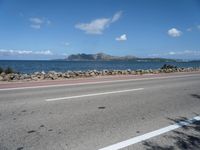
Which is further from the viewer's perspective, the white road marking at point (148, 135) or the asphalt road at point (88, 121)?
→ the asphalt road at point (88, 121)

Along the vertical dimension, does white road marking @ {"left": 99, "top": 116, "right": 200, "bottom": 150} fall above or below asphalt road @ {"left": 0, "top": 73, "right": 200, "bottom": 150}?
below

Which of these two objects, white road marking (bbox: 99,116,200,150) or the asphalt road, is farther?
the asphalt road

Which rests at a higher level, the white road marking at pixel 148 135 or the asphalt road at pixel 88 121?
the asphalt road at pixel 88 121

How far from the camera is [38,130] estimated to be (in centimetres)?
493

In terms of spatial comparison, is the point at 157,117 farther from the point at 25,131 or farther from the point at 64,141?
the point at 25,131

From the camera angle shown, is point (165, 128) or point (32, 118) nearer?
point (165, 128)

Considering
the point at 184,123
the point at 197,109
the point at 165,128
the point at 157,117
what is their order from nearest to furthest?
the point at 165,128, the point at 184,123, the point at 157,117, the point at 197,109

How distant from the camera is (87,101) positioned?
8.12 metres

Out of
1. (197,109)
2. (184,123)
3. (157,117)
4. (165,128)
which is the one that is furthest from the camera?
(197,109)

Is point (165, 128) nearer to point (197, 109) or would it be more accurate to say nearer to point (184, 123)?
point (184, 123)

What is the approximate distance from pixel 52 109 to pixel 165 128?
3286 mm

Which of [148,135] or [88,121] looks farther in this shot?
[88,121]

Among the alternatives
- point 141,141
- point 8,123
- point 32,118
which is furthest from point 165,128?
point 8,123

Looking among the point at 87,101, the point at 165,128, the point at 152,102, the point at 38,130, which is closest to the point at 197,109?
the point at 152,102
